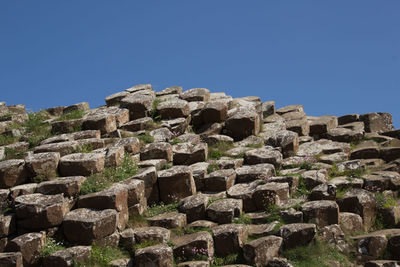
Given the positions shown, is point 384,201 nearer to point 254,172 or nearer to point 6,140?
point 254,172

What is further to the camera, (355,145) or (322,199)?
(355,145)

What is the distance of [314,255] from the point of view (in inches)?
453

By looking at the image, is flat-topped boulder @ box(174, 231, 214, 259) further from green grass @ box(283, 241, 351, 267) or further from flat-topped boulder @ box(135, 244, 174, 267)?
green grass @ box(283, 241, 351, 267)

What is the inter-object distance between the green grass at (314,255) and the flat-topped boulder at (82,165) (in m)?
5.60

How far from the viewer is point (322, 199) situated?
43.8 ft

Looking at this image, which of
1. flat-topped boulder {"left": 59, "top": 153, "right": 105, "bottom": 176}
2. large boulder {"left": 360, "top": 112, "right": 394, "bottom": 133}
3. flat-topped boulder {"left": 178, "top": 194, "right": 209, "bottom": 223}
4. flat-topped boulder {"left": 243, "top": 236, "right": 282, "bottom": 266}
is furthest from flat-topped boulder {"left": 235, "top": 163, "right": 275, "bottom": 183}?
large boulder {"left": 360, "top": 112, "right": 394, "bottom": 133}

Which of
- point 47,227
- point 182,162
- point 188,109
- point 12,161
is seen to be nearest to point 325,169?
point 182,162

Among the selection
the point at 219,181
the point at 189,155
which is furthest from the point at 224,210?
the point at 189,155

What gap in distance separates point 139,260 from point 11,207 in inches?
158

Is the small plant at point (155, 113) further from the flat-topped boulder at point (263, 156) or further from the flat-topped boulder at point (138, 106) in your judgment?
the flat-topped boulder at point (263, 156)

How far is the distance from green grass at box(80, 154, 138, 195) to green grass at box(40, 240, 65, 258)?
1.59 metres

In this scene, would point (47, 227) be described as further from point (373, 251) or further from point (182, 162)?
point (373, 251)

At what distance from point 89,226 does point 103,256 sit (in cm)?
79

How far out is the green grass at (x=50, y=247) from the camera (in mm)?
11938
